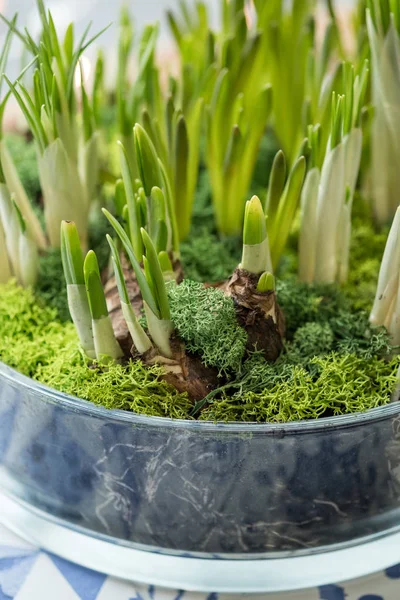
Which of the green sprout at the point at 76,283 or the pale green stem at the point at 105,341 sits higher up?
the green sprout at the point at 76,283

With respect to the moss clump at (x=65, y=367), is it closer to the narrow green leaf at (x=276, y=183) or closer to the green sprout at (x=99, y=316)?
the green sprout at (x=99, y=316)

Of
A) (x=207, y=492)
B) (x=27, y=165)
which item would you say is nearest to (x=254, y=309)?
(x=207, y=492)

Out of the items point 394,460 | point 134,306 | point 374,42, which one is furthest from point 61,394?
point 374,42

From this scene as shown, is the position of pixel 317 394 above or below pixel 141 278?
below

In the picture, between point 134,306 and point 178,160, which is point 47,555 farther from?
point 178,160

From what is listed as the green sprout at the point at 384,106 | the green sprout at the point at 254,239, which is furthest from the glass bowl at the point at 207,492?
the green sprout at the point at 384,106

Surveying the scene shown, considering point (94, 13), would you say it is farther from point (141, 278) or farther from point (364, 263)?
point (141, 278)
